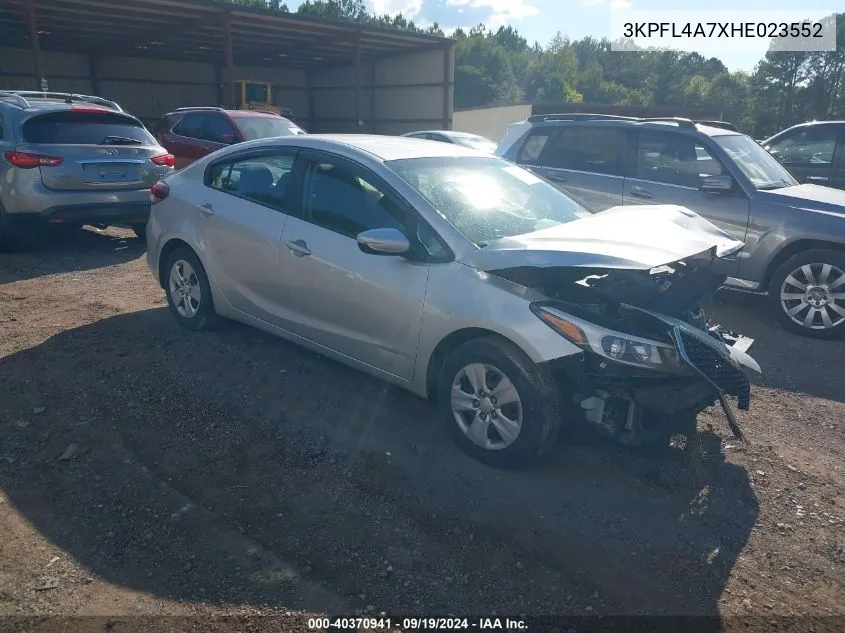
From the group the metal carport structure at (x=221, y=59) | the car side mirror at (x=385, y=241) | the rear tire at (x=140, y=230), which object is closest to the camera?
the car side mirror at (x=385, y=241)

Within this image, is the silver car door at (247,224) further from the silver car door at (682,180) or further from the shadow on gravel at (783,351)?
the silver car door at (682,180)

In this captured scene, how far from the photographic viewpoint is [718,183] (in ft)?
21.4

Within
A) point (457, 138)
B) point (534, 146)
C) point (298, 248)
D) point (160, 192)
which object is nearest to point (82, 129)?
point (160, 192)

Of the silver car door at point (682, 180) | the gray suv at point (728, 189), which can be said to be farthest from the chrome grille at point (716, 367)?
the silver car door at point (682, 180)

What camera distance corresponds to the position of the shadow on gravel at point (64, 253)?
25.0 feet

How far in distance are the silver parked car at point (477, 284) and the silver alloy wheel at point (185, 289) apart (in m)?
0.27

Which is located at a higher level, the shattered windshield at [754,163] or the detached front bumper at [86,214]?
the shattered windshield at [754,163]

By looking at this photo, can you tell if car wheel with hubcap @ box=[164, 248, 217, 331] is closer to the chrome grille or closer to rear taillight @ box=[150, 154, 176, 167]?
rear taillight @ box=[150, 154, 176, 167]

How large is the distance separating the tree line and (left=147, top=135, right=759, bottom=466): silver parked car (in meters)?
17.6

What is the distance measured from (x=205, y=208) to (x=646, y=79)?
80978 mm

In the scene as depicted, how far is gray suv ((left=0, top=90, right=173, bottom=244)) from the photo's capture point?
25.0 feet

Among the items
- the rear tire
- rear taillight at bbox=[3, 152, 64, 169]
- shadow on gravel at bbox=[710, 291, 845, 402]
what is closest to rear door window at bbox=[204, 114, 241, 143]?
the rear tire

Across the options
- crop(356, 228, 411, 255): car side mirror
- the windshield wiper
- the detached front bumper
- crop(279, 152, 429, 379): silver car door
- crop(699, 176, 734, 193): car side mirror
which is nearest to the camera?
crop(356, 228, 411, 255): car side mirror

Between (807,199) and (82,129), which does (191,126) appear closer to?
(82,129)
